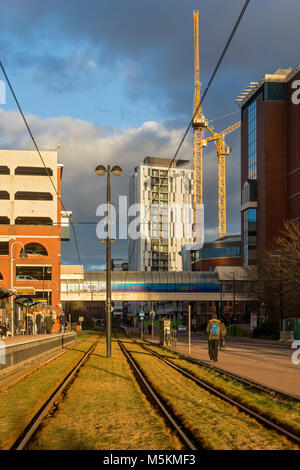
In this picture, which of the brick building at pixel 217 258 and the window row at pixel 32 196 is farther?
the brick building at pixel 217 258

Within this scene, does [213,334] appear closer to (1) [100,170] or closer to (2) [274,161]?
(1) [100,170]

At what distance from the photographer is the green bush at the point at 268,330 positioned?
56578 millimetres

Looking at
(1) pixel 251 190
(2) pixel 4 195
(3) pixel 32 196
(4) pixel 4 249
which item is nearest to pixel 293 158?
(1) pixel 251 190

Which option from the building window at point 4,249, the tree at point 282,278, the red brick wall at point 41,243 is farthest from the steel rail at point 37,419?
the building window at point 4,249

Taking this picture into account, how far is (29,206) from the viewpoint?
91.4 m

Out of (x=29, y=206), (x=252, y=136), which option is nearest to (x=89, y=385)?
(x=29, y=206)

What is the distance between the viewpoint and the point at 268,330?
59.2 m

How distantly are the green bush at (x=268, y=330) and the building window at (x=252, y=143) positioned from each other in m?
46.5

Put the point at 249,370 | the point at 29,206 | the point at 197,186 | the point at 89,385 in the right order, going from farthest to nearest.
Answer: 1. the point at 197,186
2. the point at 29,206
3. the point at 249,370
4. the point at 89,385

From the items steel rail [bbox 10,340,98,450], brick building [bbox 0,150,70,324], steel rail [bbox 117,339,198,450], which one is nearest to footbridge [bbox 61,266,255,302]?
brick building [bbox 0,150,70,324]

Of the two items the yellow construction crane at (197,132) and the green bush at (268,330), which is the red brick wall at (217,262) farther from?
the green bush at (268,330)

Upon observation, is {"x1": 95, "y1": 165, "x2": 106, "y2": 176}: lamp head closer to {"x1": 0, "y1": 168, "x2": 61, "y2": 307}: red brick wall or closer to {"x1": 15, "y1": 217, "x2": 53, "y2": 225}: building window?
{"x1": 0, "y1": 168, "x2": 61, "y2": 307}: red brick wall

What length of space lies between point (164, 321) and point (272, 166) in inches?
2437
